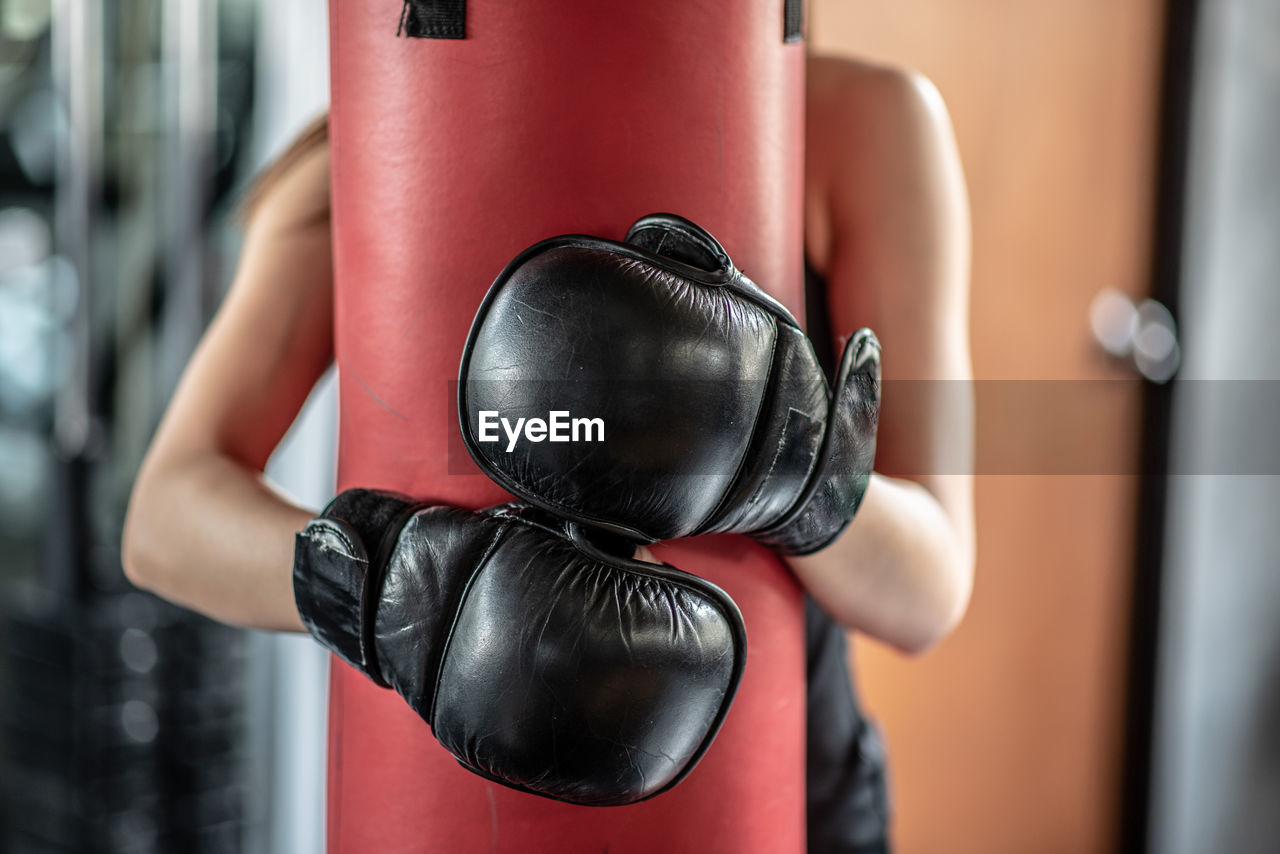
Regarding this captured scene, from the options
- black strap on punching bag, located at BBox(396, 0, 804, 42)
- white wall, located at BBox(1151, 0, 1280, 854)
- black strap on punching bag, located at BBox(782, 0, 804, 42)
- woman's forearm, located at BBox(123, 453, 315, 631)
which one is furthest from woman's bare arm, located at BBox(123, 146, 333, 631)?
white wall, located at BBox(1151, 0, 1280, 854)

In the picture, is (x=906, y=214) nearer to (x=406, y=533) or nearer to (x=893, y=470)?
(x=893, y=470)

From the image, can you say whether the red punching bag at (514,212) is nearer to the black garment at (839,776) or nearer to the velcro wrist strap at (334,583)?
the velcro wrist strap at (334,583)

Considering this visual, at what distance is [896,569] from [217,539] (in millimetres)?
437

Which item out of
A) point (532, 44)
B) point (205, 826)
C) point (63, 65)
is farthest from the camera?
point (205, 826)

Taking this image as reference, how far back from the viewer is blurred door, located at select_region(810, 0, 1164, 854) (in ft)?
6.22

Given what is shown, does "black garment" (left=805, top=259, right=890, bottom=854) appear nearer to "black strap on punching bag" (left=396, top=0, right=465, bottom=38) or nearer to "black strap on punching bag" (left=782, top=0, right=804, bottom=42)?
"black strap on punching bag" (left=782, top=0, right=804, bottom=42)

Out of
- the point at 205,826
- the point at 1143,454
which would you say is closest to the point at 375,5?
the point at 205,826

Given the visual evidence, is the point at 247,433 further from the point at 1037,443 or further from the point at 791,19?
the point at 1037,443

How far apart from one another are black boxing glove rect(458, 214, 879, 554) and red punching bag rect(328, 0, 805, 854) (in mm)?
52

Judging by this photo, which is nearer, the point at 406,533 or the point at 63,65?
the point at 406,533

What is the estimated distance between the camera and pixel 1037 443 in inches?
77.8

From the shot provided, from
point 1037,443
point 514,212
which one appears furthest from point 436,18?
point 1037,443

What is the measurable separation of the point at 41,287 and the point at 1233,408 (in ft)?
7.25

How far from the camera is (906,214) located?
75 cm
